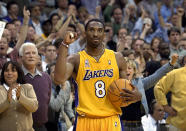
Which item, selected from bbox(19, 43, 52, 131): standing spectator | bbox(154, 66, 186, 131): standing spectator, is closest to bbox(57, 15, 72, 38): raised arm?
bbox(19, 43, 52, 131): standing spectator

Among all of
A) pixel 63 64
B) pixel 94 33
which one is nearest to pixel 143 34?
pixel 94 33

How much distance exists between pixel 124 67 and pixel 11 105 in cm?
208

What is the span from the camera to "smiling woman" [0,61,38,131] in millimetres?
7547

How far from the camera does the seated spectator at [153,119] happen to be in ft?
30.8

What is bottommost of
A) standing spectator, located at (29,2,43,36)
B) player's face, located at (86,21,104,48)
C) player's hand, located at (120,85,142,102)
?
player's hand, located at (120,85,142,102)

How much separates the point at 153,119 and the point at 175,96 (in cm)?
182

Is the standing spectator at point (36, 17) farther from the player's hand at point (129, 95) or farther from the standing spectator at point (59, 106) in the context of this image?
the player's hand at point (129, 95)

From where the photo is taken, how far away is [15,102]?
25.6ft

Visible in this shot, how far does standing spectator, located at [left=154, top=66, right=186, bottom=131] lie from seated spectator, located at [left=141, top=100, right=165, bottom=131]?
158 cm

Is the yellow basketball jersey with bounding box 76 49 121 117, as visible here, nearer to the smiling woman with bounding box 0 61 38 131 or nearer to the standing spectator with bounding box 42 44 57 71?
the smiling woman with bounding box 0 61 38 131

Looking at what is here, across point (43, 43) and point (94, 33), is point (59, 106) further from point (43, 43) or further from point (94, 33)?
point (94, 33)

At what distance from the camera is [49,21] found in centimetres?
1343

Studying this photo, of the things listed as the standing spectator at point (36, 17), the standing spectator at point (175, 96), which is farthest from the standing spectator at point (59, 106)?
the standing spectator at point (36, 17)

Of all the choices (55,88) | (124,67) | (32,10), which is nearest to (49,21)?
(32,10)
